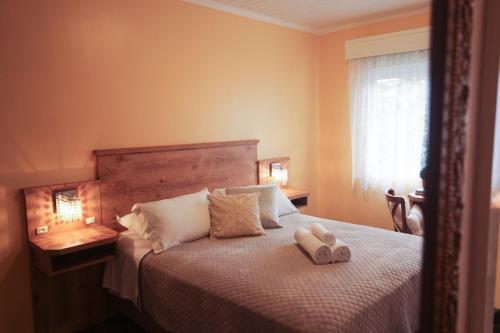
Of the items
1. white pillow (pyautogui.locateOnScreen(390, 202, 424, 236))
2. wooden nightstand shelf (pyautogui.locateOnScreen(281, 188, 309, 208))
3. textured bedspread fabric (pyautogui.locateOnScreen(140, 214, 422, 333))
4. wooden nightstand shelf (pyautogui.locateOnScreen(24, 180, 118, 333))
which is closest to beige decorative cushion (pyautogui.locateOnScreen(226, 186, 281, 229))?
textured bedspread fabric (pyautogui.locateOnScreen(140, 214, 422, 333))

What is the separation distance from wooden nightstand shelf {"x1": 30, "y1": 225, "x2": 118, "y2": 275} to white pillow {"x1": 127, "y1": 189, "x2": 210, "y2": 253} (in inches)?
9.2

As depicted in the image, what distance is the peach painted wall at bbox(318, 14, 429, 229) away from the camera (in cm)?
426

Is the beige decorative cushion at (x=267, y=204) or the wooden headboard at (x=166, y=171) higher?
the wooden headboard at (x=166, y=171)

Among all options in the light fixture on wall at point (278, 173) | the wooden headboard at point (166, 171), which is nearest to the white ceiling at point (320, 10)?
the wooden headboard at point (166, 171)

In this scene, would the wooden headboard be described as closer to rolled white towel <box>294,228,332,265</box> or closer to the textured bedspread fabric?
the textured bedspread fabric

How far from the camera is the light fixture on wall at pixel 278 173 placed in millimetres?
4020

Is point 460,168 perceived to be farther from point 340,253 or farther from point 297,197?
point 297,197

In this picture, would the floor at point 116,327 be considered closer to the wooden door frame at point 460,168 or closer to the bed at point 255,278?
the bed at point 255,278

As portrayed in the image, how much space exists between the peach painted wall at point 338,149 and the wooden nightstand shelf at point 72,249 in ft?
9.14

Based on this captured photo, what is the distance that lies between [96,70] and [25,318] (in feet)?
5.72

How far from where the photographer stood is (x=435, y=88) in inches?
26.6

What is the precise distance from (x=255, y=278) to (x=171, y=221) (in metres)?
0.87

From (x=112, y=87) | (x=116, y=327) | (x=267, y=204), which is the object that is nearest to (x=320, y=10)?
(x=267, y=204)

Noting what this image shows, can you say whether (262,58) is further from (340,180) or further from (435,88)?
(435,88)
